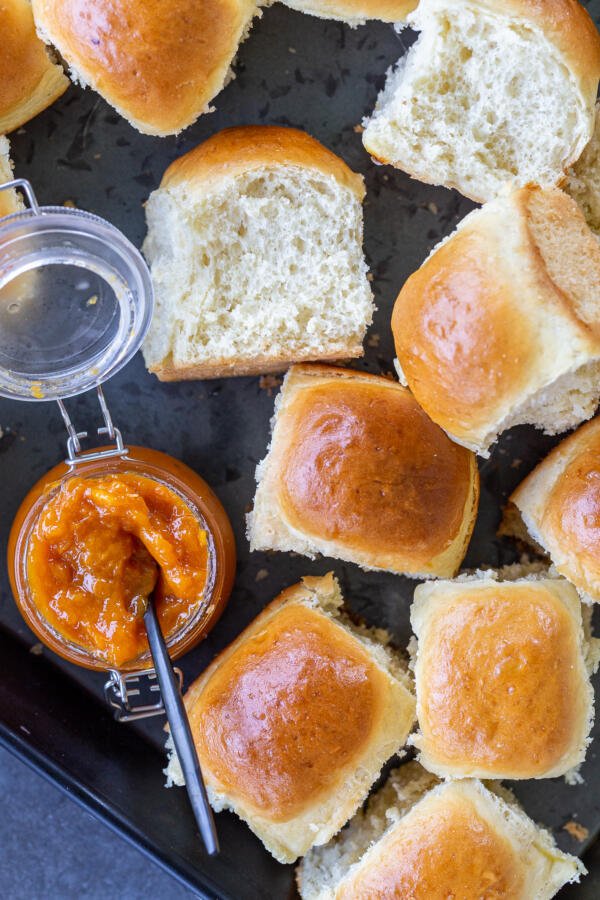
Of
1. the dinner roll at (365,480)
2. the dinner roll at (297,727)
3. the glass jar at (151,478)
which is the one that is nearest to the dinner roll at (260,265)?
the dinner roll at (365,480)

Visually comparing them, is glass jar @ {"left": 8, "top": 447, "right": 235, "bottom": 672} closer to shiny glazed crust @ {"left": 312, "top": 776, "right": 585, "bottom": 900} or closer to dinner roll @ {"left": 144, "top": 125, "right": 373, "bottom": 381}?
dinner roll @ {"left": 144, "top": 125, "right": 373, "bottom": 381}

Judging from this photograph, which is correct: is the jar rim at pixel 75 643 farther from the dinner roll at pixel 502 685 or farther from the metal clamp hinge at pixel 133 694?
the dinner roll at pixel 502 685

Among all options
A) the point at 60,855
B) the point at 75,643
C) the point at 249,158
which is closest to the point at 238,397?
the point at 249,158

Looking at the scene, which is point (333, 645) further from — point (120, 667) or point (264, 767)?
point (120, 667)

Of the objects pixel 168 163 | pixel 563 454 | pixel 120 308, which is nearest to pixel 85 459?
pixel 120 308

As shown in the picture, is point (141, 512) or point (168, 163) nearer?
point (141, 512)

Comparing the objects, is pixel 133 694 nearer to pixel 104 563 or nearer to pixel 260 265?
pixel 104 563
